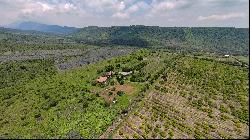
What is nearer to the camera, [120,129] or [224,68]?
[120,129]

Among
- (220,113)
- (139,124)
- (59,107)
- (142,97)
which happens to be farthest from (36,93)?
(220,113)

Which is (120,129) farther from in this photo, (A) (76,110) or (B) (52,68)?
(B) (52,68)

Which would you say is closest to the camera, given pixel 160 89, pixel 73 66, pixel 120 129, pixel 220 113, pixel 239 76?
pixel 120 129

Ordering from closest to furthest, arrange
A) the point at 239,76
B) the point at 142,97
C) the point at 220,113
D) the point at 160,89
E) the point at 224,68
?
the point at 220,113, the point at 142,97, the point at 160,89, the point at 239,76, the point at 224,68

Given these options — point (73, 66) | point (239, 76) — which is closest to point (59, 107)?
point (239, 76)

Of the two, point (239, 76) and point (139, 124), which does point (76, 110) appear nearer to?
point (139, 124)

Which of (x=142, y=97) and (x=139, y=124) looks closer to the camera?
(x=139, y=124)

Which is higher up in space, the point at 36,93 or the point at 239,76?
the point at 239,76

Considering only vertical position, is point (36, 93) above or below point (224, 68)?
below

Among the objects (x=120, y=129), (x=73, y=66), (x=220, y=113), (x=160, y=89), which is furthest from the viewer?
(x=73, y=66)
